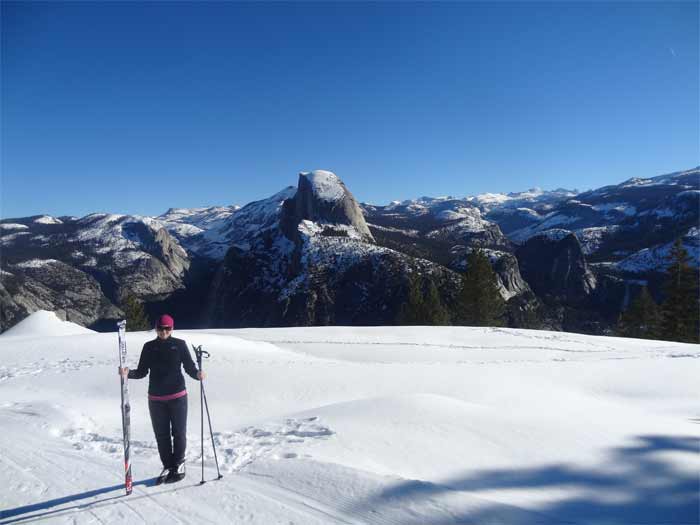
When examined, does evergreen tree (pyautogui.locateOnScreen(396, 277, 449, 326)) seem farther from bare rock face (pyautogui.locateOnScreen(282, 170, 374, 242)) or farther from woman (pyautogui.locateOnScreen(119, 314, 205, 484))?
bare rock face (pyautogui.locateOnScreen(282, 170, 374, 242))

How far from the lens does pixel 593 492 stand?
4.97 meters

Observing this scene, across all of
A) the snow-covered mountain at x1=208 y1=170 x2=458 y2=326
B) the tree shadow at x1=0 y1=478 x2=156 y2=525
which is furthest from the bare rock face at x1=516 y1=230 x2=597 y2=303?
the tree shadow at x1=0 y1=478 x2=156 y2=525

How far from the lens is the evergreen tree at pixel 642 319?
144 ft

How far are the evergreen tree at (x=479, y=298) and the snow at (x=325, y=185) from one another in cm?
8831

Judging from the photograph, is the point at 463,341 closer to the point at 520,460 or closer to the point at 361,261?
the point at 520,460

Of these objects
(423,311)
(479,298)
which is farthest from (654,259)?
(423,311)

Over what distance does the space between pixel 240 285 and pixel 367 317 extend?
4640 centimetres

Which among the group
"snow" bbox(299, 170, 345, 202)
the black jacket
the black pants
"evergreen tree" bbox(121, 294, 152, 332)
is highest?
"snow" bbox(299, 170, 345, 202)

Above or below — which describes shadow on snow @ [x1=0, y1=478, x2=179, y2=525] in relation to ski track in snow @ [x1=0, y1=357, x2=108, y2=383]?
above

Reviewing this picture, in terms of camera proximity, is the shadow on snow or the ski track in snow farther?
the ski track in snow

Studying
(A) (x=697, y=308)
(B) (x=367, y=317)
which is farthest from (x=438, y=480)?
(B) (x=367, y=317)

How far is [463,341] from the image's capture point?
70.1ft

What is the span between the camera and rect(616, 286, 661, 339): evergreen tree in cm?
4388

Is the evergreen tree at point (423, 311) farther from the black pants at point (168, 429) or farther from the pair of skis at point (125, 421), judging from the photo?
the pair of skis at point (125, 421)
